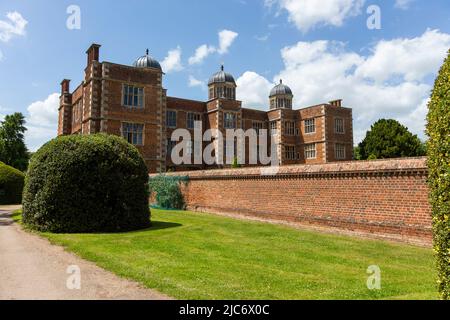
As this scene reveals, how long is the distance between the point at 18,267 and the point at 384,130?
37.2 meters

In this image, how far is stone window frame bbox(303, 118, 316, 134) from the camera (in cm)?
4409

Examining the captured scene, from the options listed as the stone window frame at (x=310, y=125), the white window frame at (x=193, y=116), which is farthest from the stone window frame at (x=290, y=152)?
the white window frame at (x=193, y=116)

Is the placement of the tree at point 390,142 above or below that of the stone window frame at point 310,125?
below

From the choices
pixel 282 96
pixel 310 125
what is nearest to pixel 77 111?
pixel 310 125

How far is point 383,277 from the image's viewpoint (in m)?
7.18

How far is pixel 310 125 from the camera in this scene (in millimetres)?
44688

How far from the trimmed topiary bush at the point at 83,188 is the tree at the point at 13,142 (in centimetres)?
3844

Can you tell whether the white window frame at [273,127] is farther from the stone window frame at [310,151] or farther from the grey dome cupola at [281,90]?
the grey dome cupola at [281,90]

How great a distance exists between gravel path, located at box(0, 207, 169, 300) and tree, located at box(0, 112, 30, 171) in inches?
1680

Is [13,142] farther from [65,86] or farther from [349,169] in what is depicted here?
[349,169]

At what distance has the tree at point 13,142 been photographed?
4697 centimetres

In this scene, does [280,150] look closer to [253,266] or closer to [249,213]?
[249,213]

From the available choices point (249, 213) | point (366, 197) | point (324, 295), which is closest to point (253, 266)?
point (324, 295)

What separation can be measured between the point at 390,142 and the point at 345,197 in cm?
2760
